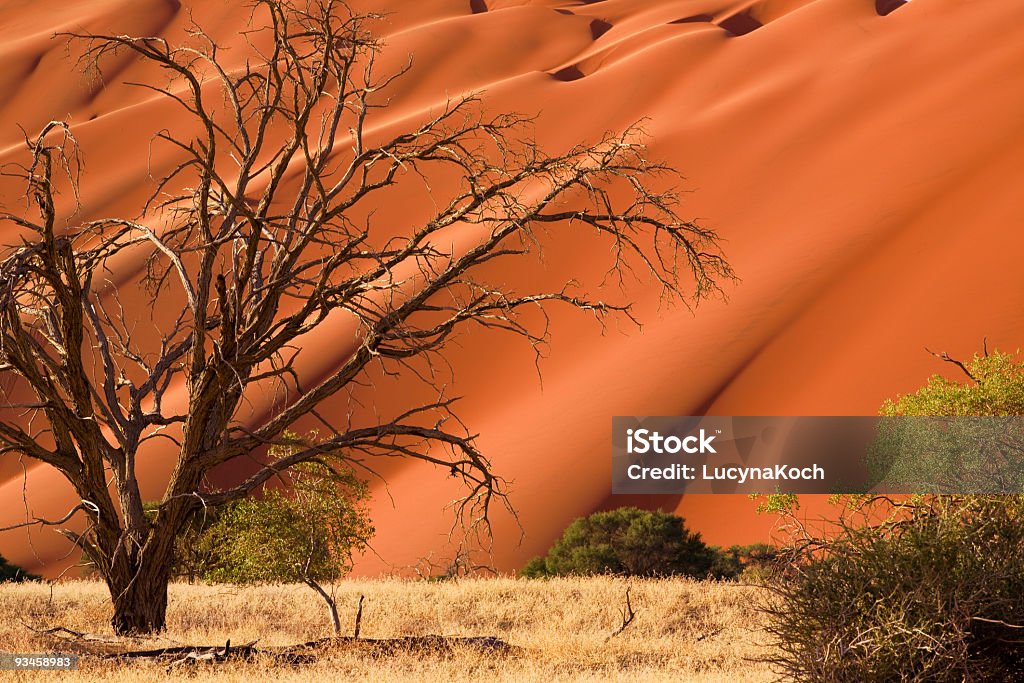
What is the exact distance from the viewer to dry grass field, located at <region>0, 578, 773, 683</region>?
9.11 meters

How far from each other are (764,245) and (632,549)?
768 inches

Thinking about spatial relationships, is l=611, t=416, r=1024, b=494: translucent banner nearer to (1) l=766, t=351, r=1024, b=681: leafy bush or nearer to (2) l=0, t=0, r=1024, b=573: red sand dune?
(2) l=0, t=0, r=1024, b=573: red sand dune

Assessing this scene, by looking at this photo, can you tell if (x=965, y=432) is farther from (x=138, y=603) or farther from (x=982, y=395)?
(x=138, y=603)

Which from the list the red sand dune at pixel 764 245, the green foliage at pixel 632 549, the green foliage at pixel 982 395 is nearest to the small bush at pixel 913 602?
the green foliage at pixel 982 395

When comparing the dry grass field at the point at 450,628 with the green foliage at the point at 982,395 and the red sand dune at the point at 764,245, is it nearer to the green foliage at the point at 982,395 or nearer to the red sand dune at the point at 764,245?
the green foliage at the point at 982,395

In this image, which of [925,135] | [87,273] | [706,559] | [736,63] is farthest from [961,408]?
[736,63]

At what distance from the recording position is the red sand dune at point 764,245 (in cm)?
3219

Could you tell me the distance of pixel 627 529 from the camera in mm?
22969

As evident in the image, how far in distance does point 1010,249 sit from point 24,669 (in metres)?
31.8

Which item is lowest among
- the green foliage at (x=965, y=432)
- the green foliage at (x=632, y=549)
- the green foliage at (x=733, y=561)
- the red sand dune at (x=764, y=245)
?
the green foliage at (x=733, y=561)

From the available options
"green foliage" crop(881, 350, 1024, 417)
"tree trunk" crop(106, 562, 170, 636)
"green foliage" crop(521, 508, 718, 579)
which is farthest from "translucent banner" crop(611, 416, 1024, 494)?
"tree trunk" crop(106, 562, 170, 636)

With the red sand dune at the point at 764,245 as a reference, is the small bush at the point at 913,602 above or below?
below

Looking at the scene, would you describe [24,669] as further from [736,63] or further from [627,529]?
[736,63]

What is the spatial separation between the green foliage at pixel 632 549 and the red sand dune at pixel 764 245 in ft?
13.4
